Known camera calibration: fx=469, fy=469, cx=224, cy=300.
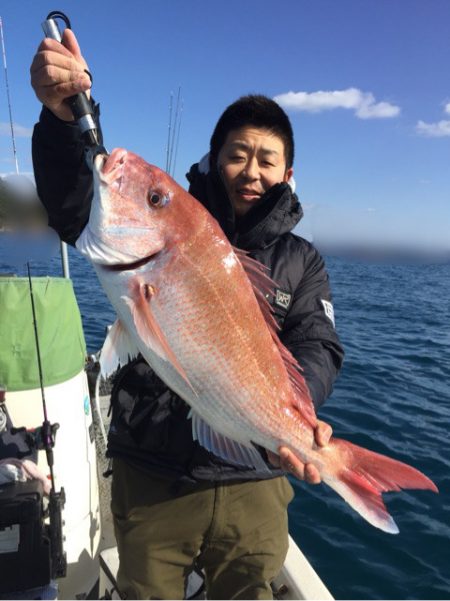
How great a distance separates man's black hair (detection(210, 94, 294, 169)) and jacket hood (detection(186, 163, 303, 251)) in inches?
12.7

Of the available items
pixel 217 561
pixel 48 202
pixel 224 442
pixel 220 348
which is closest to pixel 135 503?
pixel 217 561

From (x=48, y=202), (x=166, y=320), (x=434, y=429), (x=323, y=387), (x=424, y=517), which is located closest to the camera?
(x=166, y=320)

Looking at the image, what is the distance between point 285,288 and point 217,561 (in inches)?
65.9

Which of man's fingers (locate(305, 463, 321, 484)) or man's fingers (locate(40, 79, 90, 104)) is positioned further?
man's fingers (locate(305, 463, 321, 484))

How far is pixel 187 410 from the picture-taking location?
2.56 meters

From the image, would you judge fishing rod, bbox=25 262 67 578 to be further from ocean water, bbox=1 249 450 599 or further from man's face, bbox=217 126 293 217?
man's face, bbox=217 126 293 217

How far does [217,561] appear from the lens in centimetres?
279

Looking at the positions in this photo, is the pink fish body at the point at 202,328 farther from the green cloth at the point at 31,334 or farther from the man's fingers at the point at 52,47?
the green cloth at the point at 31,334

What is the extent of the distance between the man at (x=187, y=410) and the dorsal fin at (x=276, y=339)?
13cm

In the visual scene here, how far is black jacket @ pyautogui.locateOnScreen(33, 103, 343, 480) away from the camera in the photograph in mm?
2289

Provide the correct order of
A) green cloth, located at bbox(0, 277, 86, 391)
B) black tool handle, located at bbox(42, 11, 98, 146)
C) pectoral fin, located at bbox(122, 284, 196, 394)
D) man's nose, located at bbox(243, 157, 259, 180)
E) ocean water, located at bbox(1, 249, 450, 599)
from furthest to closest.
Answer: ocean water, located at bbox(1, 249, 450, 599)
green cloth, located at bbox(0, 277, 86, 391)
man's nose, located at bbox(243, 157, 259, 180)
black tool handle, located at bbox(42, 11, 98, 146)
pectoral fin, located at bbox(122, 284, 196, 394)

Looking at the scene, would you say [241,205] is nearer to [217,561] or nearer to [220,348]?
[220,348]

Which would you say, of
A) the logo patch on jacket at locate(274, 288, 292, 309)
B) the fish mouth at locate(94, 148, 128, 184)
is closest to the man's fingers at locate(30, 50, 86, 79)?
the fish mouth at locate(94, 148, 128, 184)

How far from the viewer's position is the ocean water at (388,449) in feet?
15.6
